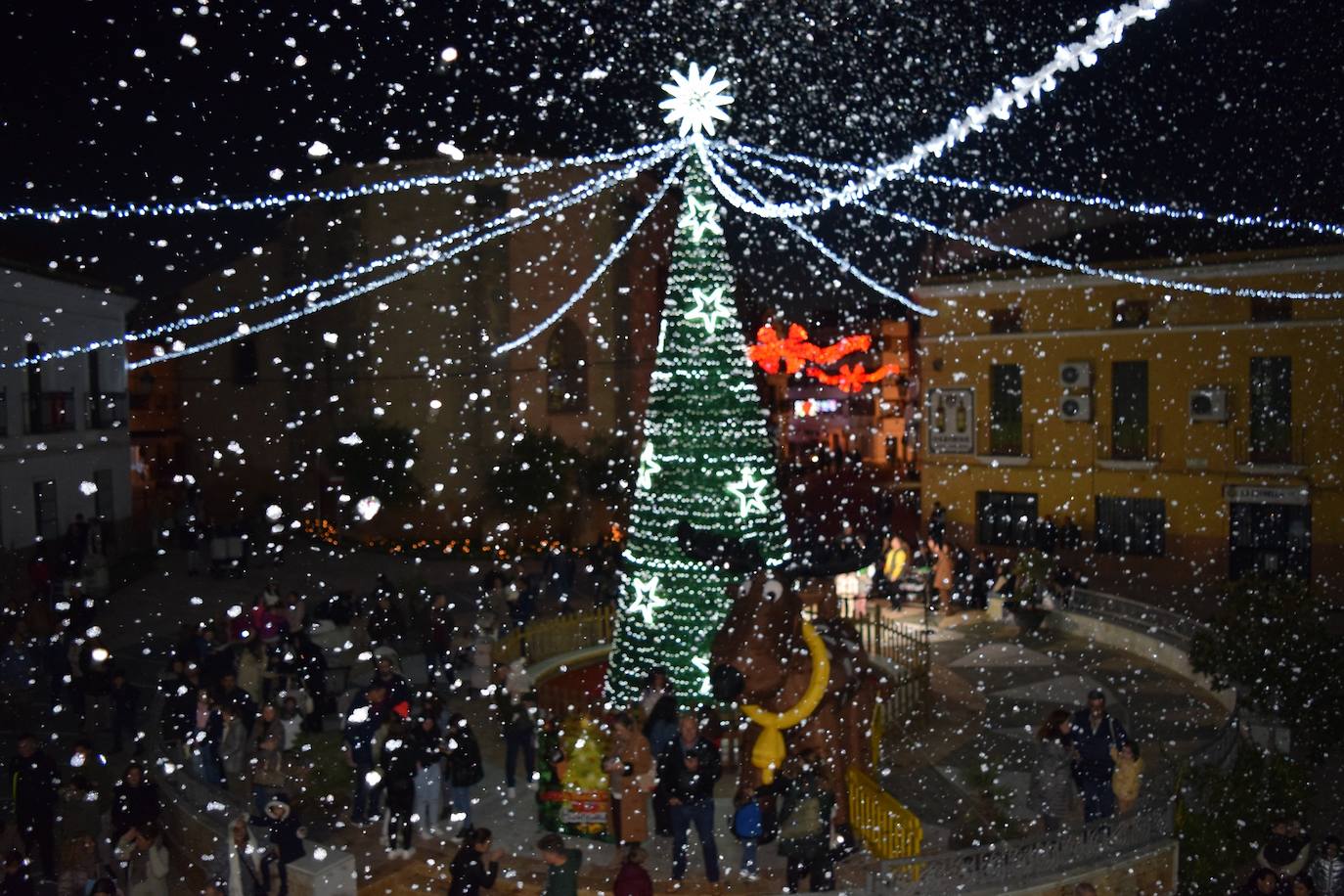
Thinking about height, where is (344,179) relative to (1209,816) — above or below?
above

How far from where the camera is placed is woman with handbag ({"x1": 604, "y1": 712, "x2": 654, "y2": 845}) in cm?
936

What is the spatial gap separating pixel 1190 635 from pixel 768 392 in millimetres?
41226

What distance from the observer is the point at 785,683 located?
9.87 m

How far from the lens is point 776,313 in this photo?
2591 inches

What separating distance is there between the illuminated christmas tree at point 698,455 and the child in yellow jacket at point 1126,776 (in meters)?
4.32

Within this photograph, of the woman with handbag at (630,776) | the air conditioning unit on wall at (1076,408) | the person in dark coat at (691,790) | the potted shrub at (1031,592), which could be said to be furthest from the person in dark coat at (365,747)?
the air conditioning unit on wall at (1076,408)

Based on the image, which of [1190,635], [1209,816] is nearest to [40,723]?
[1209,816]

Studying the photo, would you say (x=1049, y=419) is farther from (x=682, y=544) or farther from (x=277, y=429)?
(x=277, y=429)

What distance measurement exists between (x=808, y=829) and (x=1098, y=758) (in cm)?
266

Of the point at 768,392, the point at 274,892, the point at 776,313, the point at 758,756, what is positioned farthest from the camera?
the point at 776,313

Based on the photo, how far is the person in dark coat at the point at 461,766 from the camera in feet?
32.5

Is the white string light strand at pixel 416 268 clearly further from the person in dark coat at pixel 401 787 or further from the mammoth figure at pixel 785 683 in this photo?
the mammoth figure at pixel 785 683

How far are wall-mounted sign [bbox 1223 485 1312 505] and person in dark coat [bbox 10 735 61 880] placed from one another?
21.4 metres

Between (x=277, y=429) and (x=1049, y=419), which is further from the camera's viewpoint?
(x=277, y=429)
